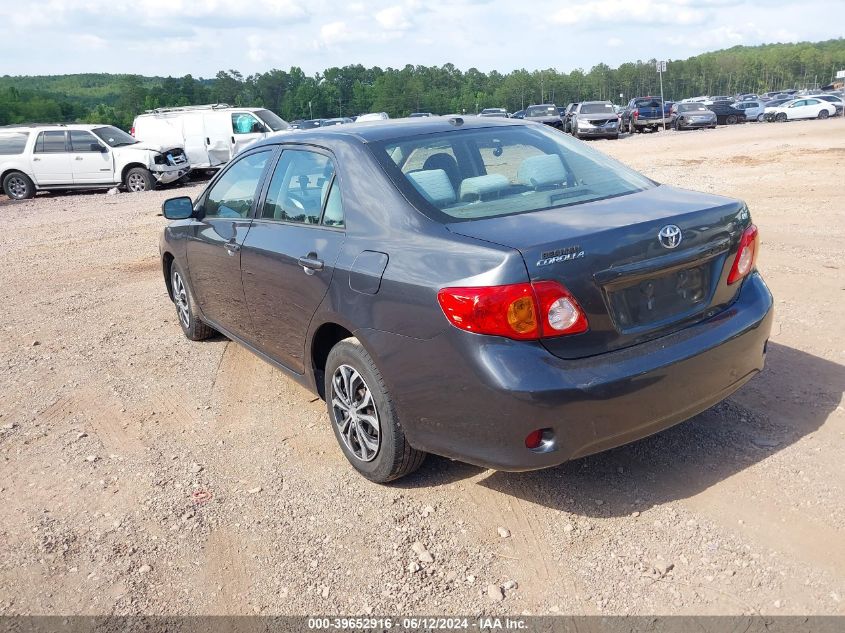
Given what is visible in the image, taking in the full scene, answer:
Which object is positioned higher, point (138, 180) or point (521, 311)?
point (138, 180)

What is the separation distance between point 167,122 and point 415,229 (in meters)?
21.9

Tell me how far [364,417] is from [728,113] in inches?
1847

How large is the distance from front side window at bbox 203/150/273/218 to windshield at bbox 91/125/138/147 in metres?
16.5

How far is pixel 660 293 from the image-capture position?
3246mm

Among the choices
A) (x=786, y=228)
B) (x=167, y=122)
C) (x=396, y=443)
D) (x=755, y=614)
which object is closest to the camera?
(x=755, y=614)

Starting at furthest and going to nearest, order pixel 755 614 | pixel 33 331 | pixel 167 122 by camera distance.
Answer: pixel 167 122
pixel 33 331
pixel 755 614

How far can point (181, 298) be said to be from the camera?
6.32 m

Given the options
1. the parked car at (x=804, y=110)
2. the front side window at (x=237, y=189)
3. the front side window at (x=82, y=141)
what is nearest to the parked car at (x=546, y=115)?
the parked car at (x=804, y=110)

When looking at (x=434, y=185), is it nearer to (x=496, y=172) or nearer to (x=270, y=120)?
(x=496, y=172)

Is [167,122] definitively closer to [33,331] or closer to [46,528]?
[33,331]

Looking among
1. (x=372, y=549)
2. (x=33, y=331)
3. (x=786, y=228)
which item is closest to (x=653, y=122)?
(x=786, y=228)

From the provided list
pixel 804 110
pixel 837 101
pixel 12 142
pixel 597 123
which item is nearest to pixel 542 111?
pixel 597 123

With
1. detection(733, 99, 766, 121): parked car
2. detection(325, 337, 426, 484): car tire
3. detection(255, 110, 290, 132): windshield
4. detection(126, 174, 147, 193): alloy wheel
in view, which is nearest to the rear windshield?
detection(325, 337, 426, 484): car tire

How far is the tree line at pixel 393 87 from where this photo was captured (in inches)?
3462
